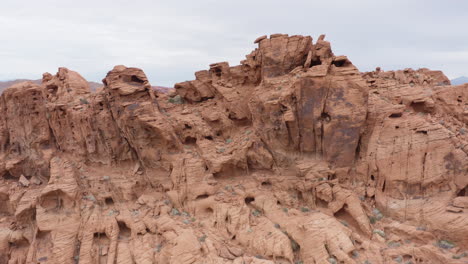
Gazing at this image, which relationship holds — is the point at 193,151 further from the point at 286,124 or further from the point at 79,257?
the point at 79,257

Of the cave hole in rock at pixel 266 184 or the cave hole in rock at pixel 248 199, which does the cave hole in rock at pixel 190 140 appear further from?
the cave hole in rock at pixel 266 184

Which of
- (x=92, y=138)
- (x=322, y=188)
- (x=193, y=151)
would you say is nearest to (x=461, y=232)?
(x=322, y=188)

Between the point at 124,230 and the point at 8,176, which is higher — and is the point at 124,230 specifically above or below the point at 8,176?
below

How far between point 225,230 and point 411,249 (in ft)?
29.1

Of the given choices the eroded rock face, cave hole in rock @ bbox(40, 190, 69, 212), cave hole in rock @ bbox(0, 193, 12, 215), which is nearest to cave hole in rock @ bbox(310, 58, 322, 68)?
the eroded rock face

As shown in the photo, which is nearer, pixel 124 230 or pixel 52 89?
pixel 124 230

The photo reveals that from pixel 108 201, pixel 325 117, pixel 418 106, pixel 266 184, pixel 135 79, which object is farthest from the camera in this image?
pixel 135 79

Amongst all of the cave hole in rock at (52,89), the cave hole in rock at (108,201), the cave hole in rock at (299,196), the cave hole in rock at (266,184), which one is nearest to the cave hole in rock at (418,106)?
the cave hole in rock at (299,196)

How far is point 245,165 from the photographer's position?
16.8 meters

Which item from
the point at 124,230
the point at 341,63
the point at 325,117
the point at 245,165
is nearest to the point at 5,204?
the point at 124,230

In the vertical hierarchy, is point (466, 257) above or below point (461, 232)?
below

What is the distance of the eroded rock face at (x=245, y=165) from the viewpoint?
12617 mm

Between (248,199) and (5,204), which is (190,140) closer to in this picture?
(248,199)

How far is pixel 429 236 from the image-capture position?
11656 millimetres
